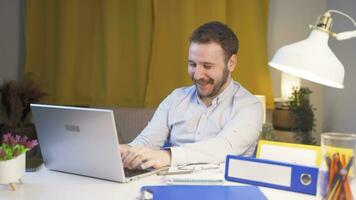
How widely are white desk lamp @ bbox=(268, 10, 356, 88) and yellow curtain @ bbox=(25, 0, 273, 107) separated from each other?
2.31m

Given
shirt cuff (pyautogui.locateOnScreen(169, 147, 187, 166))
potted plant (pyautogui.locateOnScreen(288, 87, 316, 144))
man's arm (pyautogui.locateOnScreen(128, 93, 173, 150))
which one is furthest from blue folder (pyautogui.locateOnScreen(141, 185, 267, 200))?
potted plant (pyautogui.locateOnScreen(288, 87, 316, 144))

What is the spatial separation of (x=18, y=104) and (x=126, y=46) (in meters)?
1.02

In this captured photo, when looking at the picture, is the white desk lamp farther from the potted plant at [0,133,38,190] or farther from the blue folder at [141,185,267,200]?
the potted plant at [0,133,38,190]

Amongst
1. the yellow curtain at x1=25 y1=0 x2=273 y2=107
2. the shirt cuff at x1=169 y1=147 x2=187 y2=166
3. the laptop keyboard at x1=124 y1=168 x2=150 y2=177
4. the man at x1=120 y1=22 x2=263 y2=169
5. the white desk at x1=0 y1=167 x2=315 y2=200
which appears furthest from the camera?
the yellow curtain at x1=25 y1=0 x2=273 y2=107

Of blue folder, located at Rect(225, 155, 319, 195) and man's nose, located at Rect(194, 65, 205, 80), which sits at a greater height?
man's nose, located at Rect(194, 65, 205, 80)

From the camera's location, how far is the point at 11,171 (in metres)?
1.06

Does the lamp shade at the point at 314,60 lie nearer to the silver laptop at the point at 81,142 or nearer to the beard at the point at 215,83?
the silver laptop at the point at 81,142

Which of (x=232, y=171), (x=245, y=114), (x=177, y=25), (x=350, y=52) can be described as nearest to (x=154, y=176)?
(x=232, y=171)

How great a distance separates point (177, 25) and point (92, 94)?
974 mm

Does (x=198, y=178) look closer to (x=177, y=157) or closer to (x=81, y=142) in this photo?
(x=177, y=157)

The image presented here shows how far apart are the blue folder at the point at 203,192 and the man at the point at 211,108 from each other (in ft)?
1.23

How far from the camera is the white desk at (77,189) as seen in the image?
1015mm

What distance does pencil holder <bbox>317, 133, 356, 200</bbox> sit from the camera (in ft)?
2.91

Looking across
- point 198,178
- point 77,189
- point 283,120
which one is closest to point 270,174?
point 198,178
